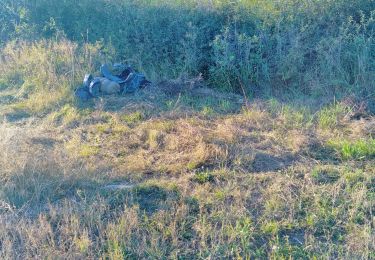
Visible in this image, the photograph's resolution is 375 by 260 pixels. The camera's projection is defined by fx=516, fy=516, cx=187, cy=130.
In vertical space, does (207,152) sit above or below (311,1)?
below

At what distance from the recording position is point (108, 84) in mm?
7320

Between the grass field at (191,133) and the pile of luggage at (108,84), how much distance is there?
173 mm

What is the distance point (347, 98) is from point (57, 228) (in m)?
4.01

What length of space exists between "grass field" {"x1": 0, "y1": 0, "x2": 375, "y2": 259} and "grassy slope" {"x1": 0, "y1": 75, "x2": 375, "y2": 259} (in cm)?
2

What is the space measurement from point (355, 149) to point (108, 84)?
3.64 meters

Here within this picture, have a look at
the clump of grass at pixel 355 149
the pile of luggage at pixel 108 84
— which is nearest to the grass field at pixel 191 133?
the clump of grass at pixel 355 149

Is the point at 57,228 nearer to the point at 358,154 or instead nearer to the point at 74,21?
the point at 358,154

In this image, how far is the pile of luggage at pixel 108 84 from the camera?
7.25 metres

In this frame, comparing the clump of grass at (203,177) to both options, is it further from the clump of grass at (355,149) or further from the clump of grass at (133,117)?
the clump of grass at (133,117)

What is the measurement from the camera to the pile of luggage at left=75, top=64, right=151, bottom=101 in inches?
285

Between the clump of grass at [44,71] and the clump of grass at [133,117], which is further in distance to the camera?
the clump of grass at [44,71]

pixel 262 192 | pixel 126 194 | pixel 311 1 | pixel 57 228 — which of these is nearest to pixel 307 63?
pixel 311 1

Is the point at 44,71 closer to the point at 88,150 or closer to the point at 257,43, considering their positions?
the point at 88,150

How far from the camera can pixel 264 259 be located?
3.72 m
